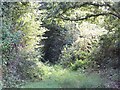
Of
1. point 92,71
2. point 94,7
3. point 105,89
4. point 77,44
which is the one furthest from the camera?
point 77,44

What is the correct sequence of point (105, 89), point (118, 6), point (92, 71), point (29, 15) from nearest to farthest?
point (118, 6)
point (105, 89)
point (29, 15)
point (92, 71)

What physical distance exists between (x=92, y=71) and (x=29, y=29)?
3.16 ft

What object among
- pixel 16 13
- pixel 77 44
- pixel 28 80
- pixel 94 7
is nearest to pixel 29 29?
pixel 16 13

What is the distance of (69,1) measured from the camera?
7.98ft

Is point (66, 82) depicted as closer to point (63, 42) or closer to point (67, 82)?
point (67, 82)

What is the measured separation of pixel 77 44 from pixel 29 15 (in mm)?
1194

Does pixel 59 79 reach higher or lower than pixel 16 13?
lower

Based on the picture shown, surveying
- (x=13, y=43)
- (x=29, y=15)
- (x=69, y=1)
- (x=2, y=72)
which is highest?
(x=69, y=1)

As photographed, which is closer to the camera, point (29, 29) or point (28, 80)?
point (28, 80)

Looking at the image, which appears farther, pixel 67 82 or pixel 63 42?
pixel 63 42

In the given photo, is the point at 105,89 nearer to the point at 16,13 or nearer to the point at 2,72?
the point at 2,72

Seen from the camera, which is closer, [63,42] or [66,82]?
[66,82]

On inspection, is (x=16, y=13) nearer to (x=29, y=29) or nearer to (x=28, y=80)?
(x=29, y=29)

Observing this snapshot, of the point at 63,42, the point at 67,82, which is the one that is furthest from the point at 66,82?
the point at 63,42
